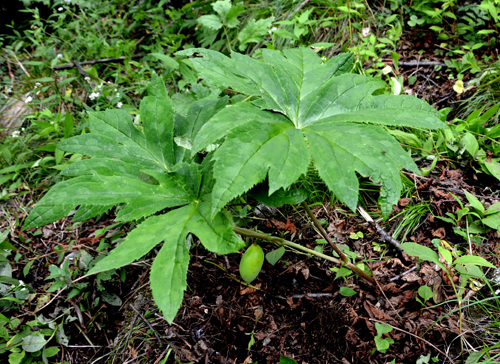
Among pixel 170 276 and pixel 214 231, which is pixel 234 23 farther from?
pixel 170 276

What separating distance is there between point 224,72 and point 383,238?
1.39 m

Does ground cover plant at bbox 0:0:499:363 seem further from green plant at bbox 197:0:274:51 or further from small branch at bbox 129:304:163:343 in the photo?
green plant at bbox 197:0:274:51

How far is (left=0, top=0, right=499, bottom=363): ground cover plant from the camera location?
1.22m

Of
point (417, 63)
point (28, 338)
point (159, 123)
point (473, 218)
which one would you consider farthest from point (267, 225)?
point (417, 63)

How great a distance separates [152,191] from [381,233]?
55.8 inches

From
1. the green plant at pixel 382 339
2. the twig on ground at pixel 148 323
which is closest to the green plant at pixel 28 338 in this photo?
the twig on ground at pixel 148 323

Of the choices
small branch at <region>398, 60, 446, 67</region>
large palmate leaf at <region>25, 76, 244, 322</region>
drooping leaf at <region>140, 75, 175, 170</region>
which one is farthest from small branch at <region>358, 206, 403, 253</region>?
small branch at <region>398, 60, 446, 67</region>

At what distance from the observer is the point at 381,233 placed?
1.98 metres

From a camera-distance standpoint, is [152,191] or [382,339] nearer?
[152,191]

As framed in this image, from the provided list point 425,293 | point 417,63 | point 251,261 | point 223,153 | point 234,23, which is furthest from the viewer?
point 234,23

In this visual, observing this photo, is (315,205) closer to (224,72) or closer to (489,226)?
(489,226)

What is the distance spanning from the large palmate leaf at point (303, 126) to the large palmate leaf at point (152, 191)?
248 mm

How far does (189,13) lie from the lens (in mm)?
4062

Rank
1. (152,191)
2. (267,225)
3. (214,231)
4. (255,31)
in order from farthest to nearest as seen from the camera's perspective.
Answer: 1. (255,31)
2. (267,225)
3. (152,191)
4. (214,231)
